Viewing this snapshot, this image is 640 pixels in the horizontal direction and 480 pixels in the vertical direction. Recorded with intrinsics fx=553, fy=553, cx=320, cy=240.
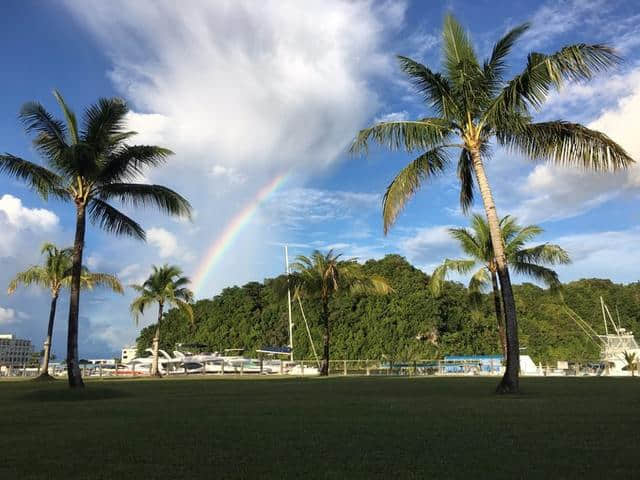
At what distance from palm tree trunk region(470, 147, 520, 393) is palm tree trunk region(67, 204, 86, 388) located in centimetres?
1293

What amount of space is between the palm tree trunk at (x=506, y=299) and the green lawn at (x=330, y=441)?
11.3 ft

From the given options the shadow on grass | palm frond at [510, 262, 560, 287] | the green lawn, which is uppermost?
palm frond at [510, 262, 560, 287]

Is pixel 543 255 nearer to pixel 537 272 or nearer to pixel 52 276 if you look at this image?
pixel 537 272

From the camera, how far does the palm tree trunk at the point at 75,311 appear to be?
700 inches

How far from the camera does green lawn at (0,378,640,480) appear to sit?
4.94 m

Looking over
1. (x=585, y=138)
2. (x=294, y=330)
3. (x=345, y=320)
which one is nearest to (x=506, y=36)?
(x=585, y=138)

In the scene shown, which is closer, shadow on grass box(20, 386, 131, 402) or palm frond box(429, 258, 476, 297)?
shadow on grass box(20, 386, 131, 402)

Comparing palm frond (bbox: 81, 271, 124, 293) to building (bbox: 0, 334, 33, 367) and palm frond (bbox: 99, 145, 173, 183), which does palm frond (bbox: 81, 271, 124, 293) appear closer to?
palm frond (bbox: 99, 145, 173, 183)

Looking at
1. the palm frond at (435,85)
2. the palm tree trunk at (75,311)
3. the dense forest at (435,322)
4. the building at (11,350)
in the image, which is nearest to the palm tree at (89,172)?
the palm tree trunk at (75,311)

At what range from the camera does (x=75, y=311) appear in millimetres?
18578

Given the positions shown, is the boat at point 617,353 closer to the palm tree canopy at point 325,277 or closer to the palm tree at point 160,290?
the palm tree canopy at point 325,277

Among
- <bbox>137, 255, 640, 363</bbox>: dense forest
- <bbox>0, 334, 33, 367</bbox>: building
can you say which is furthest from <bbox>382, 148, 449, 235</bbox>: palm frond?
<bbox>0, 334, 33, 367</bbox>: building

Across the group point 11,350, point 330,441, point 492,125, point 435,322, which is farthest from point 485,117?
point 11,350

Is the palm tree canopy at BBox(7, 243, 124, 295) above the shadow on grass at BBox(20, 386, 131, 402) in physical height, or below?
above
